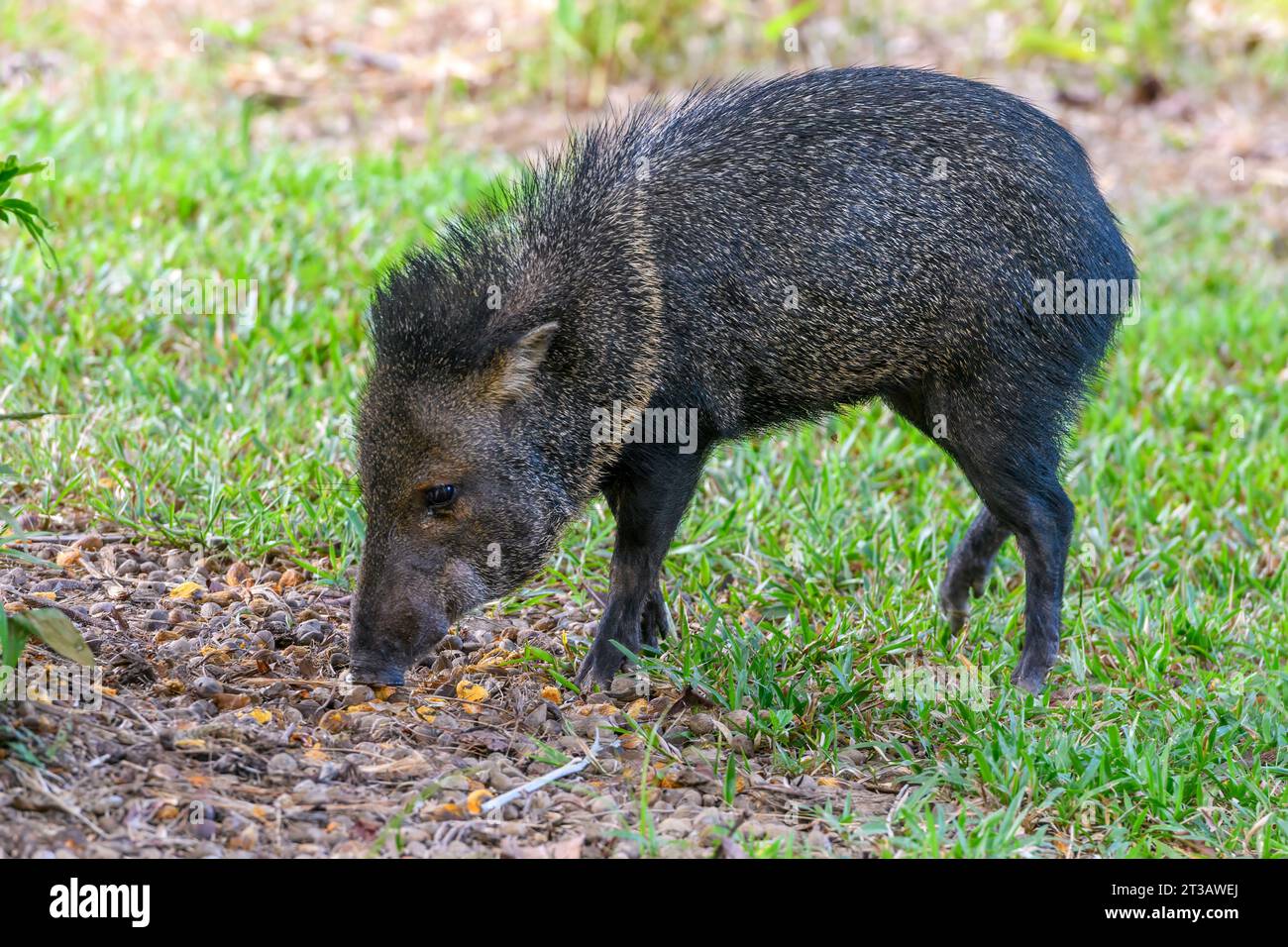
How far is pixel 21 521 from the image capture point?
4789 mm

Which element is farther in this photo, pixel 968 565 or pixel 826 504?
pixel 826 504

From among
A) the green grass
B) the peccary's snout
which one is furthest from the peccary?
the green grass

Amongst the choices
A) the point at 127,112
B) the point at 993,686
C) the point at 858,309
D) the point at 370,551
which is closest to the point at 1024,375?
the point at 858,309

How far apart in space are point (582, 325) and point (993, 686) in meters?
1.58

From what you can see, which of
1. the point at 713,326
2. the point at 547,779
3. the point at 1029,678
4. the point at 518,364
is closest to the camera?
the point at 547,779

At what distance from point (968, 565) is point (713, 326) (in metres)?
1.29

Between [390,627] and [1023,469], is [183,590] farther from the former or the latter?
[1023,469]

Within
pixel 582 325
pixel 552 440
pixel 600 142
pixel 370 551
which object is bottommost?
pixel 370 551

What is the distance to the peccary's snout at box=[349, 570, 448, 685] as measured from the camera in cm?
398

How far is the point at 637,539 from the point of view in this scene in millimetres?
4367

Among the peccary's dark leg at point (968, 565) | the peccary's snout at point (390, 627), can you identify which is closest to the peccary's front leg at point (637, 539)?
the peccary's snout at point (390, 627)

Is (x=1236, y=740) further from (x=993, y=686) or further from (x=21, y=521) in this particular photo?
(x=21, y=521)

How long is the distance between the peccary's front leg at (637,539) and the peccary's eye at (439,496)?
Result: 0.52 meters

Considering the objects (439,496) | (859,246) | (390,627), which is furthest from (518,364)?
(859,246)
